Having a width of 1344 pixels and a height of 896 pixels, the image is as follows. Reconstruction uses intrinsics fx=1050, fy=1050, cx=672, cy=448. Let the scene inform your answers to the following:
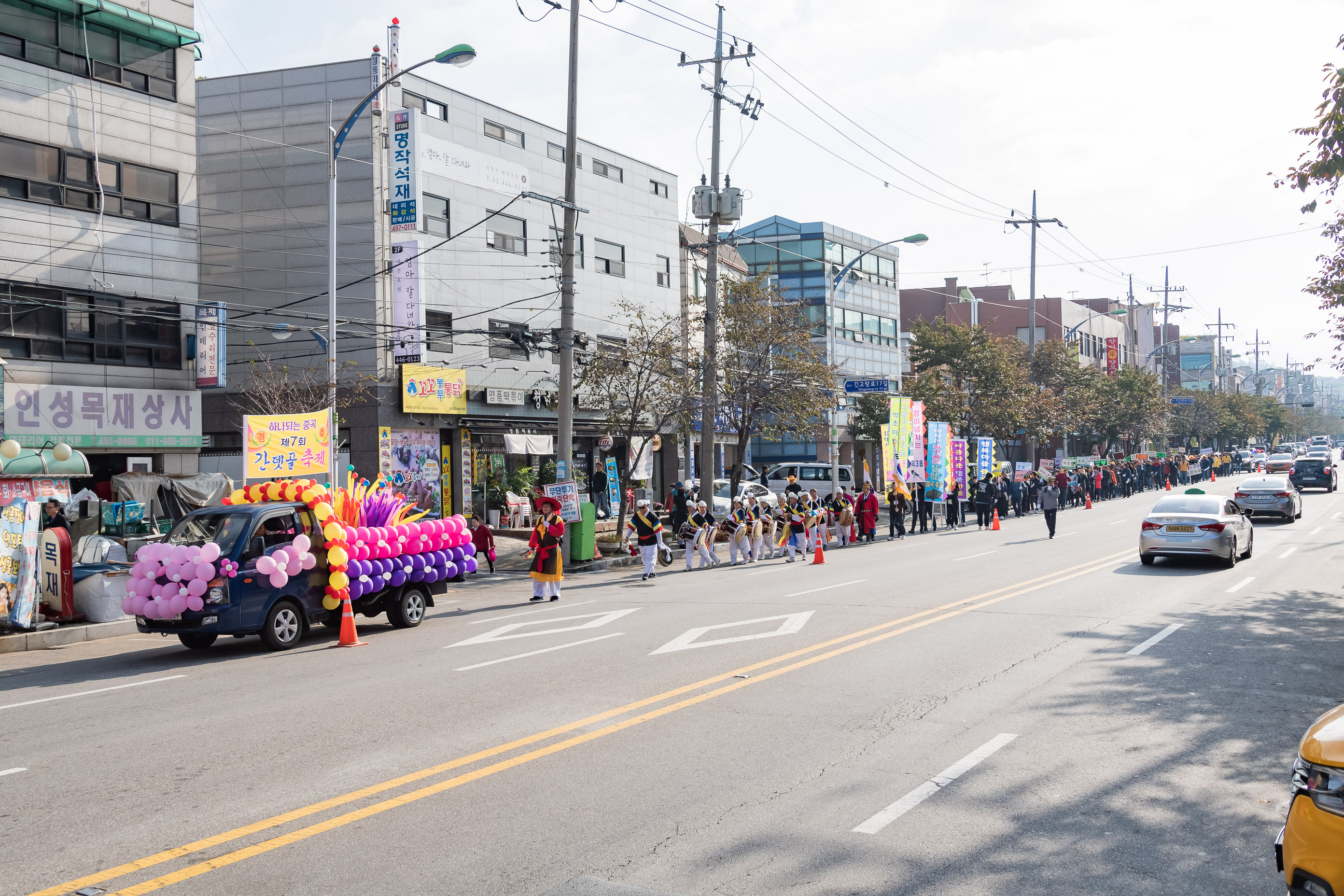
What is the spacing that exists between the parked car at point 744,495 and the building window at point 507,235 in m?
10.1

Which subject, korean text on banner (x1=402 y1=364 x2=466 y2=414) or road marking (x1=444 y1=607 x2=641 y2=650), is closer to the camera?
road marking (x1=444 y1=607 x2=641 y2=650)

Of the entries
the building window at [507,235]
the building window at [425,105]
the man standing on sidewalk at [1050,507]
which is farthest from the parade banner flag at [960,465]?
the building window at [425,105]

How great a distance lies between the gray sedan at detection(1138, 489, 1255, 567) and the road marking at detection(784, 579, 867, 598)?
5.55 metres

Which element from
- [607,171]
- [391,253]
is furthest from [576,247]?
[391,253]

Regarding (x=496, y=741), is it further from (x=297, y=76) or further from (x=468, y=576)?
(x=297, y=76)

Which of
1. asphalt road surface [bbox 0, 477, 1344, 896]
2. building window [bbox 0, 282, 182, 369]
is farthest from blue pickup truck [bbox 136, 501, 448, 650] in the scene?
building window [bbox 0, 282, 182, 369]

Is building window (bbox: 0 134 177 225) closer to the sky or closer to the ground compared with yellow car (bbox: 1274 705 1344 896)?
closer to the sky

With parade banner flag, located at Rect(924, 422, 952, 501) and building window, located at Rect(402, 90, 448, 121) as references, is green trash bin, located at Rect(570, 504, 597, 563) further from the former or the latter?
parade banner flag, located at Rect(924, 422, 952, 501)

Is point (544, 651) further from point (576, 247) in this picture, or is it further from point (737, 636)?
point (576, 247)

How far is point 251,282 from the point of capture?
30.7 meters

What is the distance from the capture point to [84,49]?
22469 mm

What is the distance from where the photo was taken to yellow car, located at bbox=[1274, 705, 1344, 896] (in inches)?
147

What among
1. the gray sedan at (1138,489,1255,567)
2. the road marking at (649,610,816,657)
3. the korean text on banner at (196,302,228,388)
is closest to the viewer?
the road marking at (649,610,816,657)

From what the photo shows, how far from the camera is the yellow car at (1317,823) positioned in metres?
3.73
